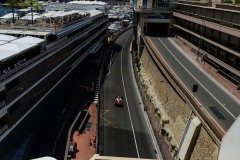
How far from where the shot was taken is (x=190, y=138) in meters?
39.5

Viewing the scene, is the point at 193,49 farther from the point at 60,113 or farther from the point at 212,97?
the point at 60,113

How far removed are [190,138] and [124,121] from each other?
54.0ft

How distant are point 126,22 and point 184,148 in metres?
121

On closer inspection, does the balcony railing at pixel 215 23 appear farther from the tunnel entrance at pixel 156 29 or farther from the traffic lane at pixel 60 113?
the traffic lane at pixel 60 113

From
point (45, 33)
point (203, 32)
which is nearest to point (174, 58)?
point (203, 32)

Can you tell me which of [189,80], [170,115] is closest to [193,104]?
[170,115]

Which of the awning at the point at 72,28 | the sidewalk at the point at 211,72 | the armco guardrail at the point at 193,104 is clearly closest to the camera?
the armco guardrail at the point at 193,104

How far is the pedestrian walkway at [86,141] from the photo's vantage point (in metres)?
45.2

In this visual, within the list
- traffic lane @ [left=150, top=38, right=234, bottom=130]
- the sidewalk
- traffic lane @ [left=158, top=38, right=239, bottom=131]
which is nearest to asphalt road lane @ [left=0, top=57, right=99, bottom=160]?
traffic lane @ [left=150, top=38, right=234, bottom=130]

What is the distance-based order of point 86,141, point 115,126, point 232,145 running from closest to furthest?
point 232,145
point 86,141
point 115,126

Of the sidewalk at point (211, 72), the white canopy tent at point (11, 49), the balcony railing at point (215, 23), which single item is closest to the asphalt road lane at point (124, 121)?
the sidewalk at point (211, 72)

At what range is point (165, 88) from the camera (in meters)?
56.2

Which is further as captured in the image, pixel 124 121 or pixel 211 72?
pixel 211 72

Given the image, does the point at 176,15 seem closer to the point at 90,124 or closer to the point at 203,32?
the point at 203,32
